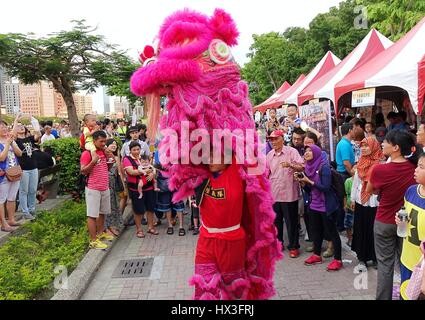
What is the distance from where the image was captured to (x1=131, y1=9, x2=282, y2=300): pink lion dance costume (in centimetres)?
232

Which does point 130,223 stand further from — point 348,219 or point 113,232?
point 348,219

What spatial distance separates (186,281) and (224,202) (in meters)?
2.15

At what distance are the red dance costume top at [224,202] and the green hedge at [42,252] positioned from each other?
2.45m

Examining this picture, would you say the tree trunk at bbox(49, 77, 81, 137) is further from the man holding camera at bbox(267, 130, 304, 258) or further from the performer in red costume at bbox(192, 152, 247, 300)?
the performer in red costume at bbox(192, 152, 247, 300)

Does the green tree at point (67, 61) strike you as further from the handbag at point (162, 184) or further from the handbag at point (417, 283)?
the handbag at point (417, 283)

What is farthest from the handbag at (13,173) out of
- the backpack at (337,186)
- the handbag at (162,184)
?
the backpack at (337,186)

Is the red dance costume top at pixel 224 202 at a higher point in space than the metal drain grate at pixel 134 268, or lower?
higher

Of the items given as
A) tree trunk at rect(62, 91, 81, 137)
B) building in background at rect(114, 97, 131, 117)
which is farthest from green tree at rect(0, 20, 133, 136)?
building in background at rect(114, 97, 131, 117)

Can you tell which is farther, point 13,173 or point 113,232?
point 113,232

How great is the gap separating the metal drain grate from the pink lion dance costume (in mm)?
2245

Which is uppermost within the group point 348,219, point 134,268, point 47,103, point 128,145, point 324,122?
point 47,103

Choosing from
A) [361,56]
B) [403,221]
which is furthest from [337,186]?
[361,56]

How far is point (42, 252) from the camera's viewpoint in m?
5.10

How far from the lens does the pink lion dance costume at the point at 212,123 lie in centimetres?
232
